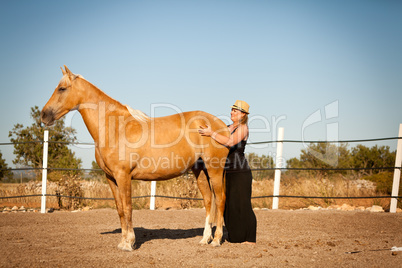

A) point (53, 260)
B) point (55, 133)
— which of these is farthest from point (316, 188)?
point (55, 133)

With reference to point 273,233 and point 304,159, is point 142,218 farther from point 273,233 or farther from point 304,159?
point 304,159

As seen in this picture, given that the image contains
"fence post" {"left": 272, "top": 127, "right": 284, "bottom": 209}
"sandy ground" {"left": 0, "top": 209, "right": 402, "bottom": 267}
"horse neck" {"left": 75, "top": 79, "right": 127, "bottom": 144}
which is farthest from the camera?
"fence post" {"left": 272, "top": 127, "right": 284, "bottom": 209}

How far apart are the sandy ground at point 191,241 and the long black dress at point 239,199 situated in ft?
0.77

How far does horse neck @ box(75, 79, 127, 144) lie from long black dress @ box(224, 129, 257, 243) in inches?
79.8

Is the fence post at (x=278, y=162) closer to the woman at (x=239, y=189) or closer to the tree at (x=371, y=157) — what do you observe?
the woman at (x=239, y=189)

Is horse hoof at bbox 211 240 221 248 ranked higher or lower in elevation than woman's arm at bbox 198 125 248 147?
lower

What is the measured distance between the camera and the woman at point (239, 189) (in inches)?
220

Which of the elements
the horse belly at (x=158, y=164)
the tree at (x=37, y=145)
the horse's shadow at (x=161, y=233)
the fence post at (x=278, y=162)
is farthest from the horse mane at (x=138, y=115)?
the tree at (x=37, y=145)

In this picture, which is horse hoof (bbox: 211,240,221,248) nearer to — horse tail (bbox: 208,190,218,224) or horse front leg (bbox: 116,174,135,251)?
horse tail (bbox: 208,190,218,224)

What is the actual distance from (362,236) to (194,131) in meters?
3.60

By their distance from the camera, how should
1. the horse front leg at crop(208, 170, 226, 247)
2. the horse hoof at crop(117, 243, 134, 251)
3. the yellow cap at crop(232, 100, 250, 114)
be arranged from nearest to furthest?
the horse hoof at crop(117, 243, 134, 251), the horse front leg at crop(208, 170, 226, 247), the yellow cap at crop(232, 100, 250, 114)

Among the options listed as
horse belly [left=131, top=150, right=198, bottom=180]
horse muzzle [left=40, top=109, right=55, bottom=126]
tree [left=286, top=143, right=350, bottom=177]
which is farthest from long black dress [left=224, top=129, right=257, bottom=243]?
tree [left=286, top=143, right=350, bottom=177]

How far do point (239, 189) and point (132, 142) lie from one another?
75.4 inches

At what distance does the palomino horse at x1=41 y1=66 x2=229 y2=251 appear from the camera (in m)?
4.98
